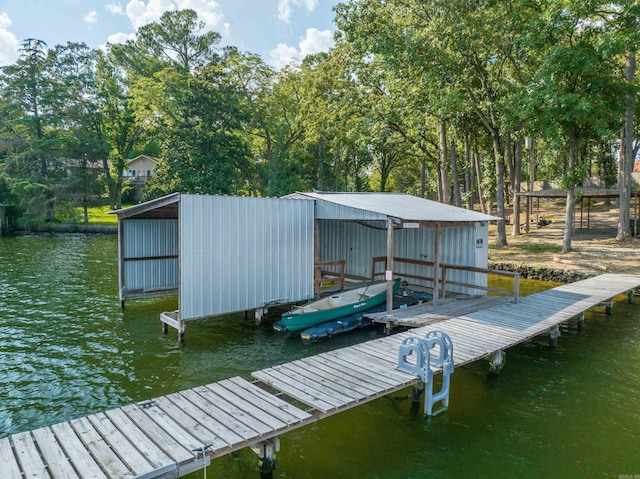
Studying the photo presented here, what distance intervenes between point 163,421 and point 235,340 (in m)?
5.37

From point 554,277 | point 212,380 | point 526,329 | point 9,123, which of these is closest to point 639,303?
point 554,277

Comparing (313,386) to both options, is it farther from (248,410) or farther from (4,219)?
(4,219)

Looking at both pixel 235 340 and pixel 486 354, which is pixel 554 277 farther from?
pixel 235 340

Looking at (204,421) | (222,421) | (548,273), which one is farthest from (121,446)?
(548,273)

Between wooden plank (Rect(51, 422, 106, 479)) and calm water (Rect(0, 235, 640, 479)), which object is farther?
calm water (Rect(0, 235, 640, 479))

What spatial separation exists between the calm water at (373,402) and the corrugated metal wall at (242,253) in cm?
107

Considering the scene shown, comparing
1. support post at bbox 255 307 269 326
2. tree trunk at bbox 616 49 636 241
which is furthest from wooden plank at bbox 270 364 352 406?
tree trunk at bbox 616 49 636 241

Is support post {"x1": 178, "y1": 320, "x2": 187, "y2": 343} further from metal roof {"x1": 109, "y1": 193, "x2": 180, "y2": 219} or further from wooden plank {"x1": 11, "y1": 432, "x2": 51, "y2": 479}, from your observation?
wooden plank {"x1": 11, "y1": 432, "x2": 51, "y2": 479}

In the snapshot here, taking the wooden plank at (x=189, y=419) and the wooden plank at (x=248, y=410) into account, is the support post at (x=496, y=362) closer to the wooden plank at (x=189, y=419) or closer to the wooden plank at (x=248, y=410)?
the wooden plank at (x=248, y=410)

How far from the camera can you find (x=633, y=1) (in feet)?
55.5

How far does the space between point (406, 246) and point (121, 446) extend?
11404 mm

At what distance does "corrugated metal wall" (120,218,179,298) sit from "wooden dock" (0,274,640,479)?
8107 mm

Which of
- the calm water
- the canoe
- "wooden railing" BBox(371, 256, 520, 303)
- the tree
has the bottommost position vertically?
the calm water

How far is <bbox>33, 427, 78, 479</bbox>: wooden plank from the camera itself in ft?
13.6
